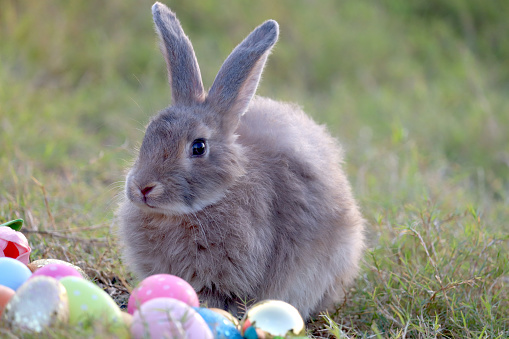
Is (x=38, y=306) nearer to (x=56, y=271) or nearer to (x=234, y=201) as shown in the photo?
(x=56, y=271)

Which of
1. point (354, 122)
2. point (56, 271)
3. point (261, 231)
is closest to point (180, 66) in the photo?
point (261, 231)

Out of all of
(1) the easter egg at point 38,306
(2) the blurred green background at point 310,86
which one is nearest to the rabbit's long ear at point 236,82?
(2) the blurred green background at point 310,86

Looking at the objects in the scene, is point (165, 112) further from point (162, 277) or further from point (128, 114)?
point (128, 114)

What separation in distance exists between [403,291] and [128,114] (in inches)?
126

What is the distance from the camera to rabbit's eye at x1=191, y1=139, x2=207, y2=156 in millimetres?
2790

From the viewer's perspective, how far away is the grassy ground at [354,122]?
306 cm

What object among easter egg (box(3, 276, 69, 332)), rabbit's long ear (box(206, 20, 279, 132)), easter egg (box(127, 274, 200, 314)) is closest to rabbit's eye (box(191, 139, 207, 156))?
rabbit's long ear (box(206, 20, 279, 132))

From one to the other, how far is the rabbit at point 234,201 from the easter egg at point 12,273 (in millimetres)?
517

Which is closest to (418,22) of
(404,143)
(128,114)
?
(404,143)

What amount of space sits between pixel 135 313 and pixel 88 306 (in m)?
0.15

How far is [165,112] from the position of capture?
2867 mm

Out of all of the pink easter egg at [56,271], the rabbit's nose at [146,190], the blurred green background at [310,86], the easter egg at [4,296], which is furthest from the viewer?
the blurred green background at [310,86]

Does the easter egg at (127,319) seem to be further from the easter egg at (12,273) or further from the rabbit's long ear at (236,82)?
the rabbit's long ear at (236,82)

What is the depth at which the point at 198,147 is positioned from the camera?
280cm
